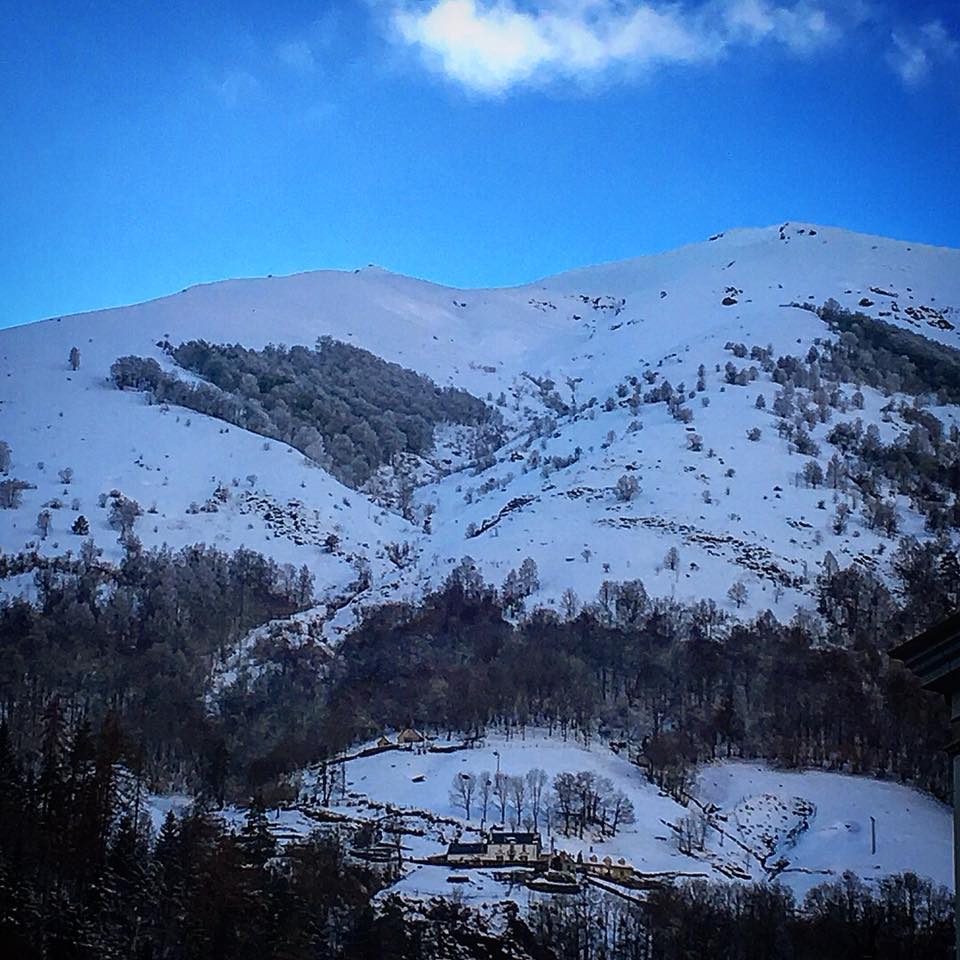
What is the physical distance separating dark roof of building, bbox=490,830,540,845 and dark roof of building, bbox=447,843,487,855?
20.7 inches

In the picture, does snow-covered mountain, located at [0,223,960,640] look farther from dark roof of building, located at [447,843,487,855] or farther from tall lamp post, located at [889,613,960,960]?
tall lamp post, located at [889,613,960,960]

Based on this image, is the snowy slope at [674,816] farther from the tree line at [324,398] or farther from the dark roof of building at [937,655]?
the tree line at [324,398]

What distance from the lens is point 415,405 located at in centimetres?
13188

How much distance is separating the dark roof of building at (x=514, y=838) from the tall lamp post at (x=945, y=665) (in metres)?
42.3

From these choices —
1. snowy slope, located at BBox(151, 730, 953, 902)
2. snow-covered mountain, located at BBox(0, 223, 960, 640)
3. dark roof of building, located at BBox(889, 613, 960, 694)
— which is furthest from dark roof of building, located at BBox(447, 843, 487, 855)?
dark roof of building, located at BBox(889, 613, 960, 694)

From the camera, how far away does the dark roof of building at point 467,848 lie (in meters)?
50.0

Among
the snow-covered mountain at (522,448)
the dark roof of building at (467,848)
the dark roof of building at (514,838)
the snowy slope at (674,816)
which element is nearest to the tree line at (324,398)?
the snow-covered mountain at (522,448)

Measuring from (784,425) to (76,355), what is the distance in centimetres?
6501

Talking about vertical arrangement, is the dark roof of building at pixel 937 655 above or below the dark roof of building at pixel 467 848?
above

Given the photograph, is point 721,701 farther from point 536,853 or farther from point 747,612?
point 536,853

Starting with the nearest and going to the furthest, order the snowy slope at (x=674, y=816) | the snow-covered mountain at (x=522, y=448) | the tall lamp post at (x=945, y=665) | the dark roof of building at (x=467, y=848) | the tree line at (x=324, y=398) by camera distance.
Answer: the tall lamp post at (x=945, y=665) < the dark roof of building at (x=467, y=848) < the snowy slope at (x=674, y=816) < the snow-covered mountain at (x=522, y=448) < the tree line at (x=324, y=398)

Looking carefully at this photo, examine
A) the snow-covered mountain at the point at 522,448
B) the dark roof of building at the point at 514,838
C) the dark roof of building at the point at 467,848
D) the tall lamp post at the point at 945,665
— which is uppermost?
the snow-covered mountain at the point at 522,448

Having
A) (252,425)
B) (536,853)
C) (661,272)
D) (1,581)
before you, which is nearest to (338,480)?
(252,425)

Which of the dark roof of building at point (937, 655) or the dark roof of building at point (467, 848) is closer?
the dark roof of building at point (937, 655)
